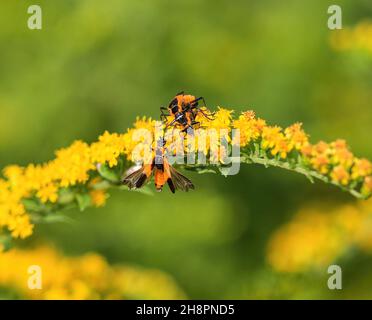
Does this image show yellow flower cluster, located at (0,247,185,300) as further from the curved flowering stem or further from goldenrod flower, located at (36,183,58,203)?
goldenrod flower, located at (36,183,58,203)

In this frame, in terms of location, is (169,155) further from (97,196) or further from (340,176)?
(340,176)

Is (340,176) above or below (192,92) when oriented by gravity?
below

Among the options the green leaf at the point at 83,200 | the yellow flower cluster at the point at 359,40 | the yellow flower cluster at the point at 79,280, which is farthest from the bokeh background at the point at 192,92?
the green leaf at the point at 83,200

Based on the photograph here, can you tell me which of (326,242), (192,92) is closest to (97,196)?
(326,242)

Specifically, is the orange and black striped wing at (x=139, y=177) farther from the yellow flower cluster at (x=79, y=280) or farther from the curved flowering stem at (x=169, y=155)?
the yellow flower cluster at (x=79, y=280)

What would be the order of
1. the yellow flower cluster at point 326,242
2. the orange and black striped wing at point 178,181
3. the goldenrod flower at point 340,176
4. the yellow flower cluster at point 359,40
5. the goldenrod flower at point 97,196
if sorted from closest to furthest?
the goldenrod flower at point 340,176 < the orange and black striped wing at point 178,181 < the goldenrod flower at point 97,196 < the yellow flower cluster at point 326,242 < the yellow flower cluster at point 359,40

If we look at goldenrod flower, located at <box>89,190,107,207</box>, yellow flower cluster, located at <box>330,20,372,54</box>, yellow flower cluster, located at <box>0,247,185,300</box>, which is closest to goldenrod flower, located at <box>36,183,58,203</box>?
goldenrod flower, located at <box>89,190,107,207</box>
